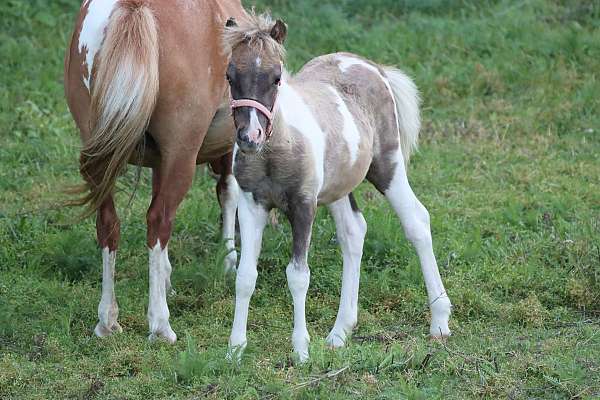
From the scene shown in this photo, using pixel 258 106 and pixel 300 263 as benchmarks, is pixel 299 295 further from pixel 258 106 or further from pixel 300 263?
pixel 258 106

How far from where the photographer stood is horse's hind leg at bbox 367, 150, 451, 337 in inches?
220

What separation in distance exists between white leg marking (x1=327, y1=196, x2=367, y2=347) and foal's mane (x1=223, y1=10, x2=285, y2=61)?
1.29 meters

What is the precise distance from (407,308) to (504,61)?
4297 millimetres

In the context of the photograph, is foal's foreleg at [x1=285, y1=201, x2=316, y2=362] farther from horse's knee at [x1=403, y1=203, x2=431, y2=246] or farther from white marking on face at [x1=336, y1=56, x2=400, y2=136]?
white marking on face at [x1=336, y1=56, x2=400, y2=136]

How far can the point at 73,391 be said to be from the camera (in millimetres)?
4816

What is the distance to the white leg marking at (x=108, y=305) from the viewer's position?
5.73 m

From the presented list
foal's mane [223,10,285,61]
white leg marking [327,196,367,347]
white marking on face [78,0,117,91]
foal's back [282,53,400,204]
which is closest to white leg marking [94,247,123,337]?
white marking on face [78,0,117,91]

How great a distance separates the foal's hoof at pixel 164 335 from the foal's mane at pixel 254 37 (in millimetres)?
1701

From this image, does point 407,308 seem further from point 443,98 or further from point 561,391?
point 443,98

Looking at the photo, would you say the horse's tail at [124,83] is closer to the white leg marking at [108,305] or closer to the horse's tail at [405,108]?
the white leg marking at [108,305]

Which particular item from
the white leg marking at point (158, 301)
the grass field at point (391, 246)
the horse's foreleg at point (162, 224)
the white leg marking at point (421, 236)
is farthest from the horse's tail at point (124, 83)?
the white leg marking at point (421, 236)

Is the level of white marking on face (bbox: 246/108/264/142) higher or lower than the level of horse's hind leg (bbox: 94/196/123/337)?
higher

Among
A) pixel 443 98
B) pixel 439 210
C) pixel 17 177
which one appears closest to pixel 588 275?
pixel 439 210

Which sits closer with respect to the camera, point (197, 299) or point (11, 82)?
point (197, 299)
